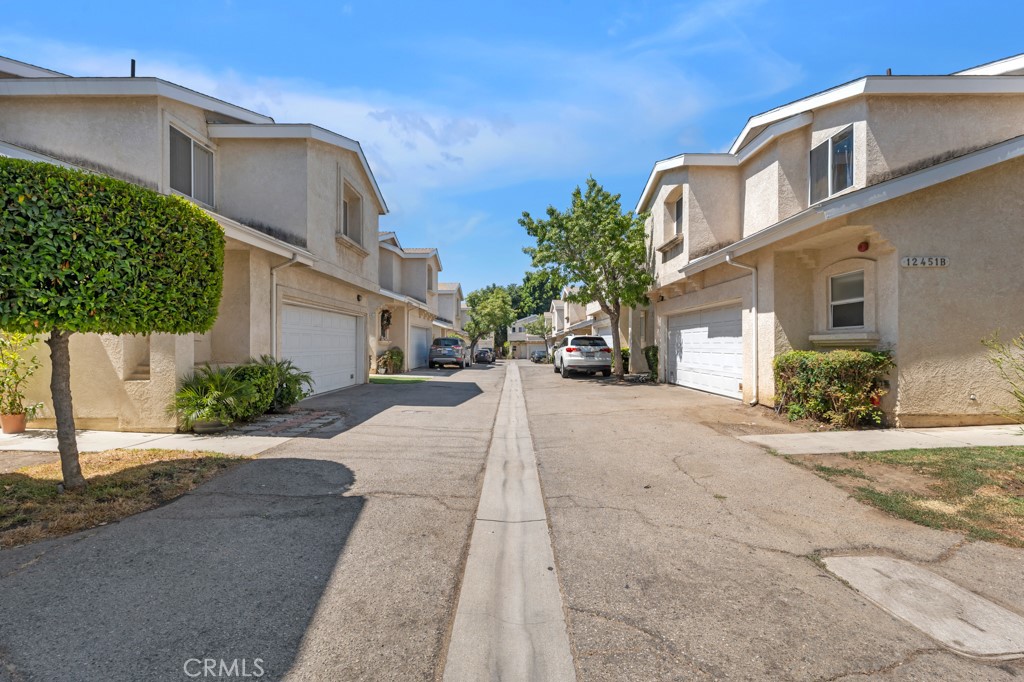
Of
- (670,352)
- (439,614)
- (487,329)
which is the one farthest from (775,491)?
(487,329)

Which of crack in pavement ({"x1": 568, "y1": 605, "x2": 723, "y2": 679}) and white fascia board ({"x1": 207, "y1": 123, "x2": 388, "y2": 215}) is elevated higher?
white fascia board ({"x1": 207, "y1": 123, "x2": 388, "y2": 215})

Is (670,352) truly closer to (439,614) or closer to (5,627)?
(439,614)

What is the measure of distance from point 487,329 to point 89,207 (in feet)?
128

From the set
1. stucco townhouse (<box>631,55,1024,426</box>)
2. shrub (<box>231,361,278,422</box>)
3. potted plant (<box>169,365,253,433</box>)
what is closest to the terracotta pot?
potted plant (<box>169,365,253,433</box>)

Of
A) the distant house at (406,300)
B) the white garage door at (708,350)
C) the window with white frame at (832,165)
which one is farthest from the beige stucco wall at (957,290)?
the distant house at (406,300)

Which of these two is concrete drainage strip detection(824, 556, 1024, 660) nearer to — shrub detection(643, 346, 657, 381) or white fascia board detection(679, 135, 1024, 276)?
white fascia board detection(679, 135, 1024, 276)

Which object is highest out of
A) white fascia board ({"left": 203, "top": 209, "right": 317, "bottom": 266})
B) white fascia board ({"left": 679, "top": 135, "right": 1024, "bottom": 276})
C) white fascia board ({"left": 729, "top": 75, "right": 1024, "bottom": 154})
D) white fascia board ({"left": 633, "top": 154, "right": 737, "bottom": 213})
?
white fascia board ({"left": 633, "top": 154, "right": 737, "bottom": 213})

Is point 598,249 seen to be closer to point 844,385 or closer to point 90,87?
point 844,385

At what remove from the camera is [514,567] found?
3156 millimetres

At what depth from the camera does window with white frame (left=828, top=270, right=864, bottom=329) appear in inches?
325

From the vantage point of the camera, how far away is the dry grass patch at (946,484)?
3.80 m

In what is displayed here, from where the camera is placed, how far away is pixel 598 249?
16.7 m

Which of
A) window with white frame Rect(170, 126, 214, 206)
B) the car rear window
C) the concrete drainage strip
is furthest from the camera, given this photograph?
the car rear window

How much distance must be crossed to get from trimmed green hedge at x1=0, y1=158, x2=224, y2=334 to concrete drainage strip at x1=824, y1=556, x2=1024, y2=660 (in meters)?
6.26
